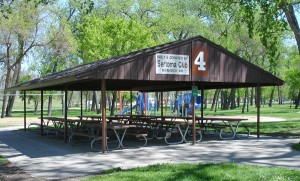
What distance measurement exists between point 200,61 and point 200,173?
566cm

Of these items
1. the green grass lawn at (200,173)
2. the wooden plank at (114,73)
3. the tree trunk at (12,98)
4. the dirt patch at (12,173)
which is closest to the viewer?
the green grass lawn at (200,173)

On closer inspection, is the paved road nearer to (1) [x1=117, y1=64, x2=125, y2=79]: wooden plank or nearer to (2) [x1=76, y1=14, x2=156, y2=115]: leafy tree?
(1) [x1=117, y1=64, x2=125, y2=79]: wooden plank

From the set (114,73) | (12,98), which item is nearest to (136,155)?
(114,73)

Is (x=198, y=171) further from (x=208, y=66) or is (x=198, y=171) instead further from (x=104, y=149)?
(x=208, y=66)

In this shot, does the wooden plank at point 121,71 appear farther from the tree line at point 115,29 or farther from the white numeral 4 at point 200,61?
the tree line at point 115,29

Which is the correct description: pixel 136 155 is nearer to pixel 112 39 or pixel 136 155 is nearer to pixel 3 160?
pixel 3 160

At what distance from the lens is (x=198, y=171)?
7.54 meters

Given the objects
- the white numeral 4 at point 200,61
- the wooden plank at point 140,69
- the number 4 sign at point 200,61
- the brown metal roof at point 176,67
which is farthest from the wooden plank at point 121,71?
the white numeral 4 at point 200,61

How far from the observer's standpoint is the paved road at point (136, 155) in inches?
339

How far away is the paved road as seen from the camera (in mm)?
8616

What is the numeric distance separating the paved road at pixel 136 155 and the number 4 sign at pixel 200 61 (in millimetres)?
2312

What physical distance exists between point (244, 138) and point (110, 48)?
1735 cm

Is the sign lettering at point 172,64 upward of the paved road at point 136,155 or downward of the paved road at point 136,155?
upward

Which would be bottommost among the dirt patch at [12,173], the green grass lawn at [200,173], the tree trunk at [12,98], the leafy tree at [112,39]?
the dirt patch at [12,173]
